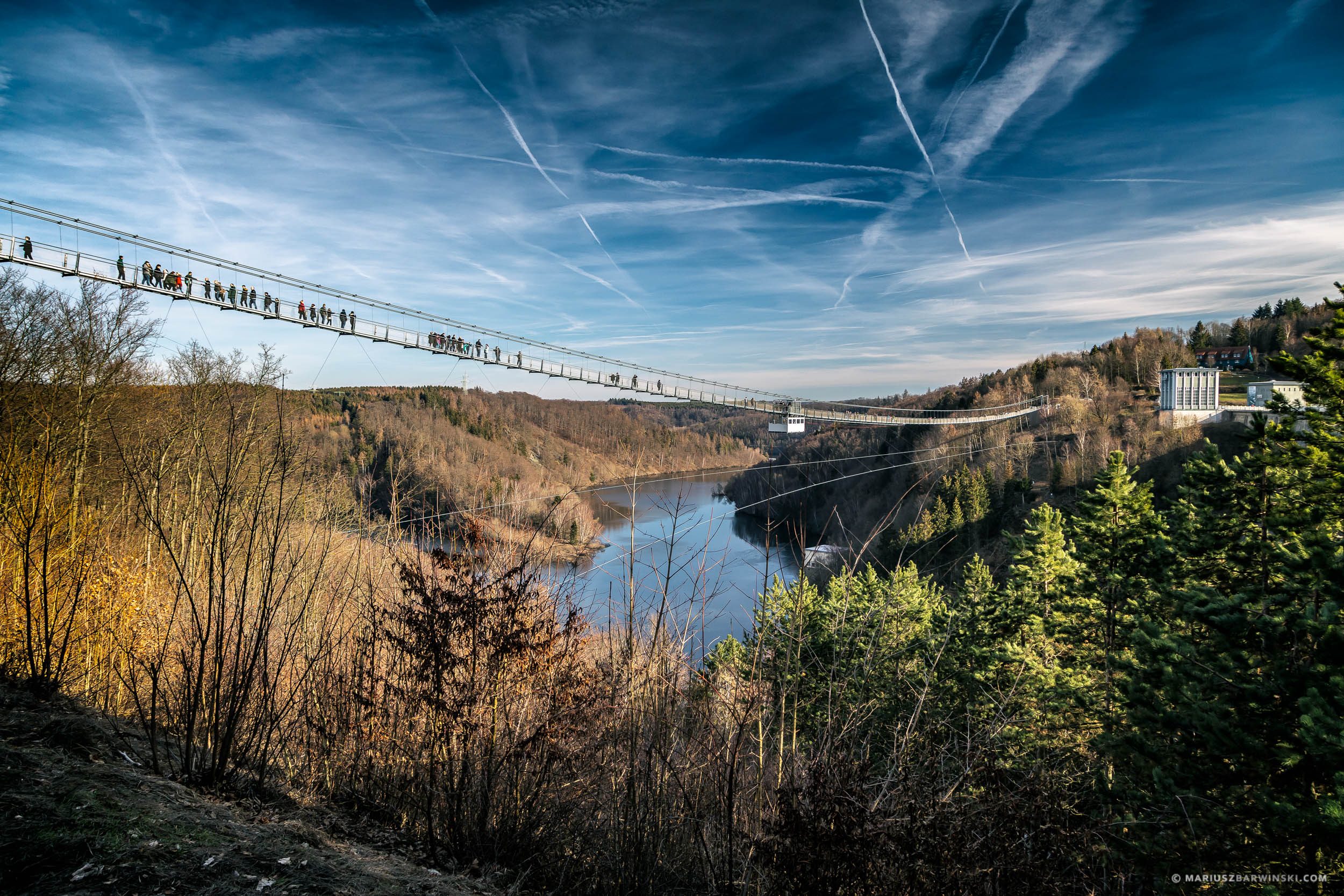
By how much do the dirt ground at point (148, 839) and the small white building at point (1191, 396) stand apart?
78.0m

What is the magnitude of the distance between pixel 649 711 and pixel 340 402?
31836mm

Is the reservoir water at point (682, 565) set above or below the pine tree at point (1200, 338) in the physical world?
below

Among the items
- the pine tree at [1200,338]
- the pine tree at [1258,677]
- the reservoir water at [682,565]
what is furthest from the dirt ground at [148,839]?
the pine tree at [1200,338]

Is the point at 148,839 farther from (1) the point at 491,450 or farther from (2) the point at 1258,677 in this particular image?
(1) the point at 491,450

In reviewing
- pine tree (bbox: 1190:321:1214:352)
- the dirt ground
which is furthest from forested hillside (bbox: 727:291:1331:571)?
the dirt ground

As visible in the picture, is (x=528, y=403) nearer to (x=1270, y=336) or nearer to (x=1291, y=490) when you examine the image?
(x=1291, y=490)

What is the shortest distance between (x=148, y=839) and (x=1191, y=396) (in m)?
83.2

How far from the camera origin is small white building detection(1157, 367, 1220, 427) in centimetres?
6134

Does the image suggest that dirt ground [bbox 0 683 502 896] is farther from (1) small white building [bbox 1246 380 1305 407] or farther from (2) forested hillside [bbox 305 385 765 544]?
(1) small white building [bbox 1246 380 1305 407]

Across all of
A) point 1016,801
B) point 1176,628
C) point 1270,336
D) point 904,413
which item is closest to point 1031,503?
point 904,413

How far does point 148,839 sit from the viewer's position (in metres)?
2.13

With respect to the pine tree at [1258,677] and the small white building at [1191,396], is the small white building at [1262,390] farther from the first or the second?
the pine tree at [1258,677]

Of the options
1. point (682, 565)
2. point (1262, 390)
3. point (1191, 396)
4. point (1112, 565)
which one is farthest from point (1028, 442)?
point (682, 565)

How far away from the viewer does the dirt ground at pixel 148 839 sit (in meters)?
1.92
